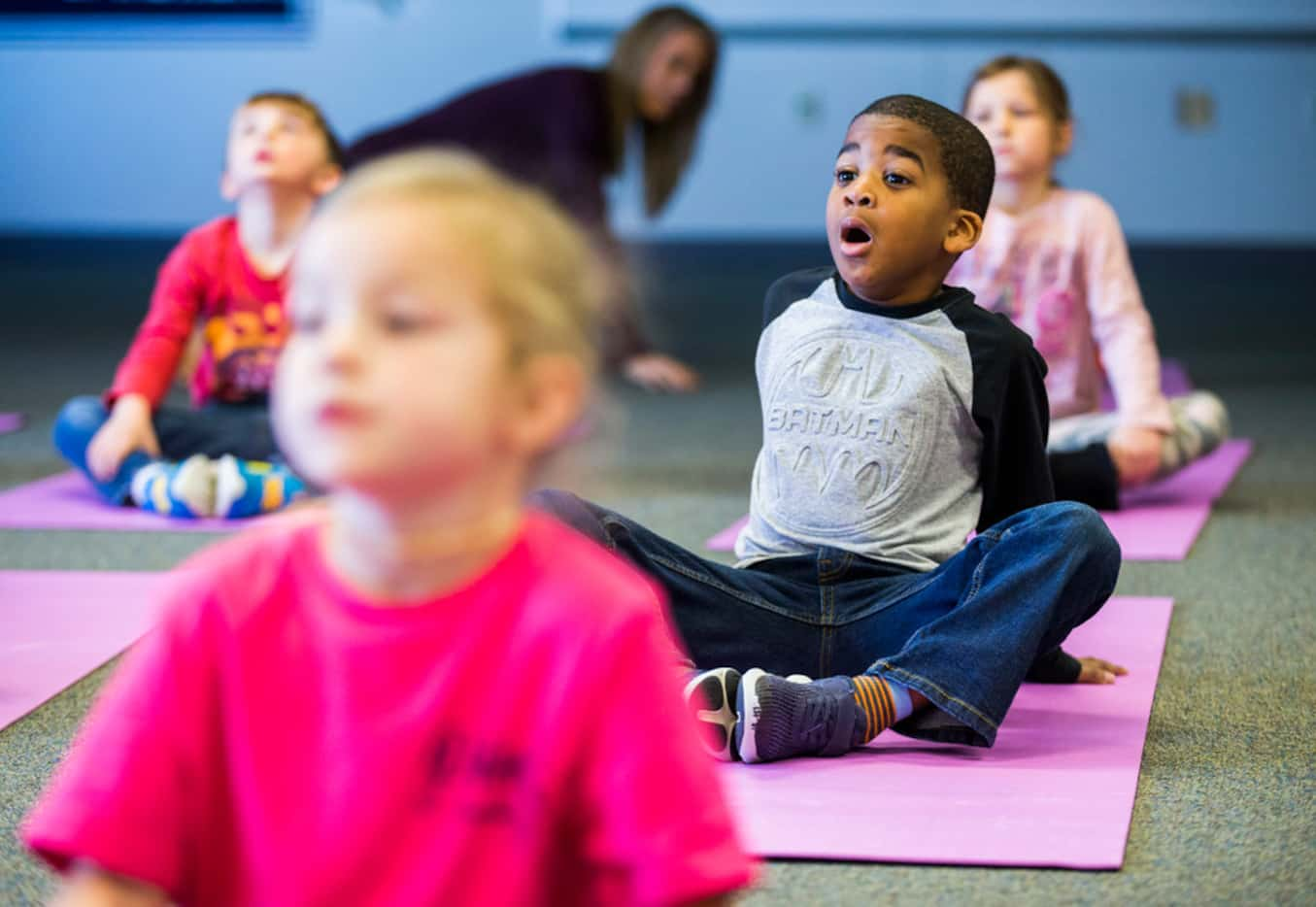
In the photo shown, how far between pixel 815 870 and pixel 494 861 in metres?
0.58

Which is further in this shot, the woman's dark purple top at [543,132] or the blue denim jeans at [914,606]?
the woman's dark purple top at [543,132]

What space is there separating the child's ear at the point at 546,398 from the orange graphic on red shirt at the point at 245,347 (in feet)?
6.65

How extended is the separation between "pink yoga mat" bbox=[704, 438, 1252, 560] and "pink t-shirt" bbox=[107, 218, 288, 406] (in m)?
0.77

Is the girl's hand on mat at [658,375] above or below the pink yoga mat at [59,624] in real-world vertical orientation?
below

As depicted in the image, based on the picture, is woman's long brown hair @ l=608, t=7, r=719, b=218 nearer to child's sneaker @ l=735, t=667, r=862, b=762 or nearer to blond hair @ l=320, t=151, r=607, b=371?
child's sneaker @ l=735, t=667, r=862, b=762

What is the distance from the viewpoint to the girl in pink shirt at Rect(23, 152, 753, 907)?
28.5 inches

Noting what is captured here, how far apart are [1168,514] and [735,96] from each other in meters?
4.53

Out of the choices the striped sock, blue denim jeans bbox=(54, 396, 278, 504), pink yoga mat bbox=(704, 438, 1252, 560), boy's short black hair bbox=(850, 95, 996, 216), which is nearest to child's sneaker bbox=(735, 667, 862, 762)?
the striped sock

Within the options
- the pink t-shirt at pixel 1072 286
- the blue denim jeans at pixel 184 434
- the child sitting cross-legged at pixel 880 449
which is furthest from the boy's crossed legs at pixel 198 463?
the child sitting cross-legged at pixel 880 449

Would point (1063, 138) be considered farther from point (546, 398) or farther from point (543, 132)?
point (546, 398)

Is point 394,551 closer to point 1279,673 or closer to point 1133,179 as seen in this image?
point 1279,673

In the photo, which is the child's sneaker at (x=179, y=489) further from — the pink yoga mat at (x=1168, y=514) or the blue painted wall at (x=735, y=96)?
the blue painted wall at (x=735, y=96)

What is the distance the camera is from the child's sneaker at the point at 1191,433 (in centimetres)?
275

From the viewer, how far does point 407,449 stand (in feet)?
2.35
